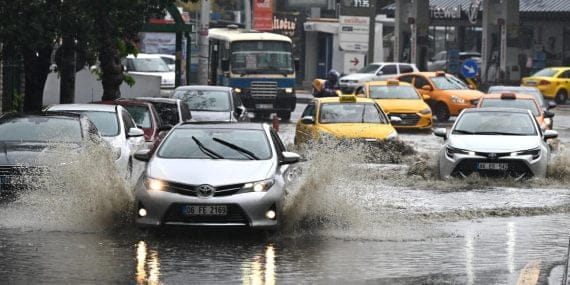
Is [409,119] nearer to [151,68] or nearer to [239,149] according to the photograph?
[151,68]

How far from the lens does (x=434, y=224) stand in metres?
17.6

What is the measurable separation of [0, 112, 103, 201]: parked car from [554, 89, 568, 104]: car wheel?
134 ft

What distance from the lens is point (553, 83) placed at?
58.5m

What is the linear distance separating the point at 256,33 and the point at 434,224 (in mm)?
32194

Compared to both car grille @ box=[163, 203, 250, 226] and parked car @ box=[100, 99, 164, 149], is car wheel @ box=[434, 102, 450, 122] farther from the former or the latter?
car grille @ box=[163, 203, 250, 226]

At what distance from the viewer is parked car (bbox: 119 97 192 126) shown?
28219mm

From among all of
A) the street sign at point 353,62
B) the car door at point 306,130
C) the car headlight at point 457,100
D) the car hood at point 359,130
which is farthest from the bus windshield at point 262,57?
the street sign at point 353,62

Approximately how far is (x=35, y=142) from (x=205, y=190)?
5.18 m

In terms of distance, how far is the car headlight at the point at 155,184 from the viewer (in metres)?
15.2

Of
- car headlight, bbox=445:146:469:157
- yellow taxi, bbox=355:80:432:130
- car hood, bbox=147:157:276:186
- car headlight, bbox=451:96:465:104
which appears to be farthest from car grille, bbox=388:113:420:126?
car hood, bbox=147:157:276:186

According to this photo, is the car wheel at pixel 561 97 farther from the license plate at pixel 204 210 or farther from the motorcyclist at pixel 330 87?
the license plate at pixel 204 210

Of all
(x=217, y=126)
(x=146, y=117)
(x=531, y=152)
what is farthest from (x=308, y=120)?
(x=217, y=126)

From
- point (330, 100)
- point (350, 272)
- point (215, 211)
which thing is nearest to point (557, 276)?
point (350, 272)

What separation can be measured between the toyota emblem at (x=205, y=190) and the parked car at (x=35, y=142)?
302cm
